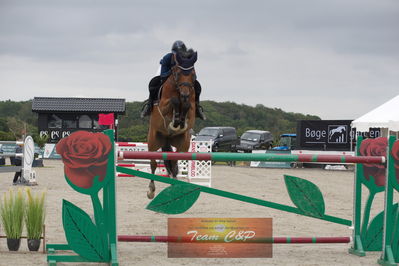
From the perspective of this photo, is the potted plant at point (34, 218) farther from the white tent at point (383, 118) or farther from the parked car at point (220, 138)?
the parked car at point (220, 138)

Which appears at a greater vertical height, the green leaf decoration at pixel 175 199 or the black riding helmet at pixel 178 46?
the black riding helmet at pixel 178 46

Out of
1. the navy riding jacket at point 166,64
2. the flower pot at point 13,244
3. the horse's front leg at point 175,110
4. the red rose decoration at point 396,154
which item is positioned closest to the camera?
the red rose decoration at point 396,154

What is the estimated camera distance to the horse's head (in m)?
5.82

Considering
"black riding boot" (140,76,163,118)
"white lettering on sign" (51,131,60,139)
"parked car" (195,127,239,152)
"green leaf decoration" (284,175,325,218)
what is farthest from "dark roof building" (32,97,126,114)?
"green leaf decoration" (284,175,325,218)

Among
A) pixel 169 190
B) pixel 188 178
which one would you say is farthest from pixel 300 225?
pixel 188 178

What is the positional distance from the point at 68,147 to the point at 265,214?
445 cm

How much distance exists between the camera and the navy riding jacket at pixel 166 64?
6.37 meters

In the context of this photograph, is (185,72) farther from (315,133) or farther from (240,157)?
(315,133)

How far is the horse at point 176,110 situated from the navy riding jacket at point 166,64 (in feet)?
0.32

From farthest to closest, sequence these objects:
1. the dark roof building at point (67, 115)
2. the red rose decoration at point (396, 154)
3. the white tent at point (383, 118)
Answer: the dark roof building at point (67, 115)
the white tent at point (383, 118)
the red rose decoration at point (396, 154)

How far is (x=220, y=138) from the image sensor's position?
28125 millimetres

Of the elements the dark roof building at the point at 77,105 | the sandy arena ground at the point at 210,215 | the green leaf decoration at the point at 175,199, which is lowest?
the sandy arena ground at the point at 210,215

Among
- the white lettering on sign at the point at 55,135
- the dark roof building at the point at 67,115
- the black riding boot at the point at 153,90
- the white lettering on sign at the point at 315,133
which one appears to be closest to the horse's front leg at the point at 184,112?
the black riding boot at the point at 153,90

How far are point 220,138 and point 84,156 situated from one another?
24.1 meters
